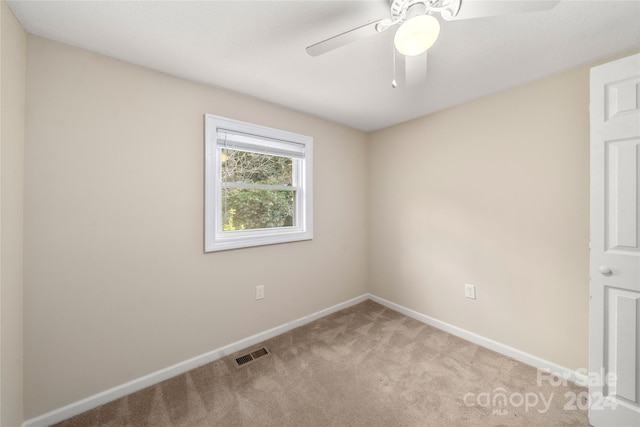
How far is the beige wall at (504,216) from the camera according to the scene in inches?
67.8

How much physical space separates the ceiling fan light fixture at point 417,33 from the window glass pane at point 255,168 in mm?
1630

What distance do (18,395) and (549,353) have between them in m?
3.38

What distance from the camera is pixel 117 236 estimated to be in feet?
5.22

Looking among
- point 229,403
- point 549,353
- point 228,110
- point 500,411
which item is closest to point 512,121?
point 549,353

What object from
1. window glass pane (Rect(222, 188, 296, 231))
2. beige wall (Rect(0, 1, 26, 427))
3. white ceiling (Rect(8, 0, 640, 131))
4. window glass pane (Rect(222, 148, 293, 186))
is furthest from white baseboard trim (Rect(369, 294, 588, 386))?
beige wall (Rect(0, 1, 26, 427))

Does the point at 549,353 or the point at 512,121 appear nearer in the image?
the point at 549,353

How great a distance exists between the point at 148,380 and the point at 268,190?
1.72m

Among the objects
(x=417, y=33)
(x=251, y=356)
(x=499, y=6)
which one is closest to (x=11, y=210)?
(x=251, y=356)

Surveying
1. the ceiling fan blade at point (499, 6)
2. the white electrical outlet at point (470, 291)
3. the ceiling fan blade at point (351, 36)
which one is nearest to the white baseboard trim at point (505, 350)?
the white electrical outlet at point (470, 291)

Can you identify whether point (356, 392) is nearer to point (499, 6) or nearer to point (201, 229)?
point (201, 229)

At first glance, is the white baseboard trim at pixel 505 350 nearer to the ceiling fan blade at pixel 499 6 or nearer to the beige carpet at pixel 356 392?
the beige carpet at pixel 356 392

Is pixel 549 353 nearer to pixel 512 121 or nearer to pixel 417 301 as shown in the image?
pixel 417 301

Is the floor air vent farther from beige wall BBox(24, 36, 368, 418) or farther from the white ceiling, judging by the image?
the white ceiling

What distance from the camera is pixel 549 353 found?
1819 millimetres
